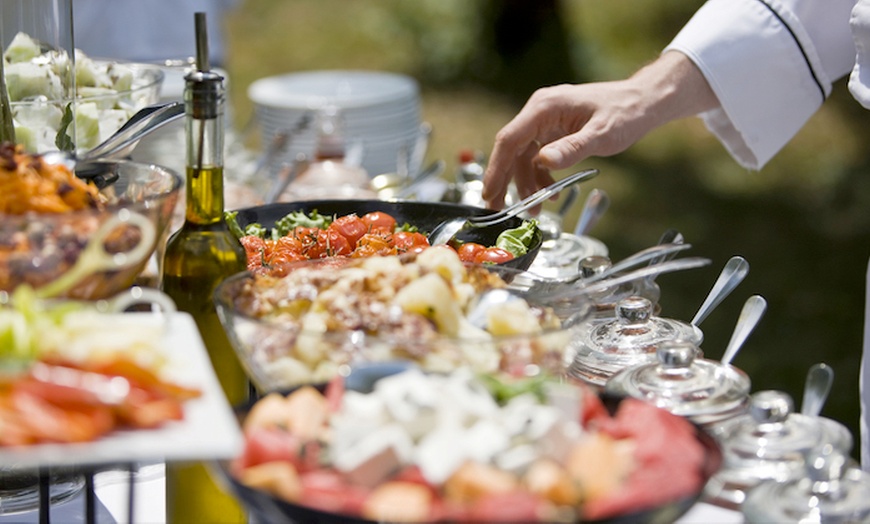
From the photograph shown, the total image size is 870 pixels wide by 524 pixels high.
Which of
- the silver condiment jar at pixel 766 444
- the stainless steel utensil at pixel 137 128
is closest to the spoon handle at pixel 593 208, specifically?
the stainless steel utensil at pixel 137 128

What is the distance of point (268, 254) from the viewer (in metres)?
1.19

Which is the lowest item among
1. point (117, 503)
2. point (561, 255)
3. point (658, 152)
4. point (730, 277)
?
point (658, 152)

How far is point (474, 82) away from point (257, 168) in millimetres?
4814

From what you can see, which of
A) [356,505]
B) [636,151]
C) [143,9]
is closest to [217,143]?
[356,505]

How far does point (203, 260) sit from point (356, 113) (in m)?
1.60

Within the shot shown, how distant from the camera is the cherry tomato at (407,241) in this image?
121 cm

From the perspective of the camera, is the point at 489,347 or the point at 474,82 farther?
the point at 474,82

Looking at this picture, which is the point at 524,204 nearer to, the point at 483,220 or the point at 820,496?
the point at 483,220

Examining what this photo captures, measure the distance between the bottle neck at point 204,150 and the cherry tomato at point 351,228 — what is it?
322mm

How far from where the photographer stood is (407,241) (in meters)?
1.21

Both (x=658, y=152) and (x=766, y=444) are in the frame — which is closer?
(x=766, y=444)

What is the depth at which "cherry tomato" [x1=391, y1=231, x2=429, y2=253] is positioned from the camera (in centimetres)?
121

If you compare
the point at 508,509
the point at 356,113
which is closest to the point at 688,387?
the point at 508,509

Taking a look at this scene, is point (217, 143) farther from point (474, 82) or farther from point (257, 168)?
point (474, 82)
